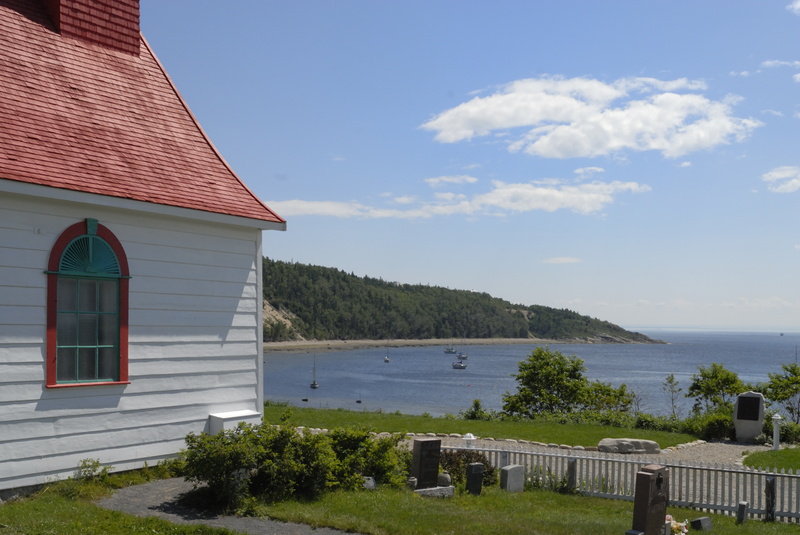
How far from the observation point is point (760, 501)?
13.0m

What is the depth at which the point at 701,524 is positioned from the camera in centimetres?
1139

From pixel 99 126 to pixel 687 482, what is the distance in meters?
12.1

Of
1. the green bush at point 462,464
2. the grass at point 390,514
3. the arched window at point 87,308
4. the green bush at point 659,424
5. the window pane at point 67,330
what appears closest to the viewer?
the grass at point 390,514

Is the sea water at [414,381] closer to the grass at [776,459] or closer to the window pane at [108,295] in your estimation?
the grass at [776,459]

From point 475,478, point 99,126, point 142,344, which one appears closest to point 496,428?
point 475,478

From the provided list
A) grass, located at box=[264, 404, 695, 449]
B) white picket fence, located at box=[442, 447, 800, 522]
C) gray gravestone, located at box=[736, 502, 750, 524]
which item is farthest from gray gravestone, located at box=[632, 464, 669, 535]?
grass, located at box=[264, 404, 695, 449]

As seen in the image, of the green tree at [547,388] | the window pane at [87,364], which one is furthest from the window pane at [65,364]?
the green tree at [547,388]

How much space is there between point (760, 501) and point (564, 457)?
3.47 m

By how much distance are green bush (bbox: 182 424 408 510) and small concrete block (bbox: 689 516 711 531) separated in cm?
468

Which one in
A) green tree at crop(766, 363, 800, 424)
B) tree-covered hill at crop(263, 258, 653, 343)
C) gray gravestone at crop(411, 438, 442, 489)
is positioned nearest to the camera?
gray gravestone at crop(411, 438, 442, 489)

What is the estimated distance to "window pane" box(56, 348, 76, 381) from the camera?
36.6 feet

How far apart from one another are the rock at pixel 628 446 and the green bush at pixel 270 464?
839 centimetres

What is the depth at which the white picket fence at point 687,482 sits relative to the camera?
12.9 m

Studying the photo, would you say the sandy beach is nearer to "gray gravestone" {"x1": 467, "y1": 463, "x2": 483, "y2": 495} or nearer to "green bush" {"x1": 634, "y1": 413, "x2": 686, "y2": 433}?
"green bush" {"x1": 634, "y1": 413, "x2": 686, "y2": 433}
